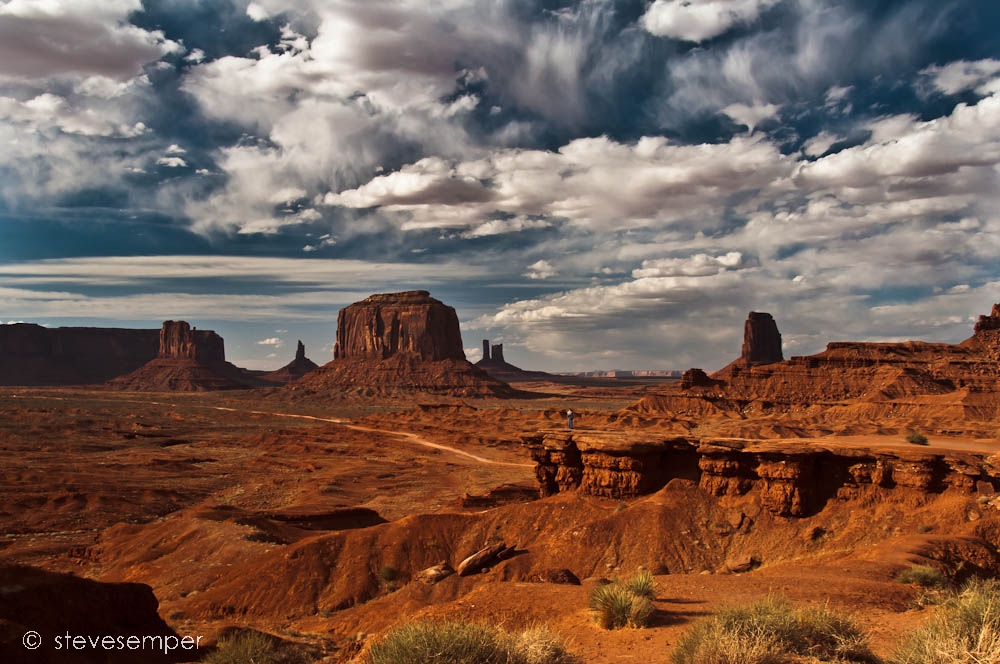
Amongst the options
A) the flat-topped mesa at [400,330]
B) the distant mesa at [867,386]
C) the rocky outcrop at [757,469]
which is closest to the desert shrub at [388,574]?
the rocky outcrop at [757,469]

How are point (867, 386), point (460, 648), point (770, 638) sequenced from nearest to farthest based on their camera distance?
point (460, 648) < point (770, 638) < point (867, 386)

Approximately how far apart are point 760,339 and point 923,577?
157m

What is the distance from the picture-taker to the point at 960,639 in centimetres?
794

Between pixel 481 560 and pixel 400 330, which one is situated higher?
pixel 400 330

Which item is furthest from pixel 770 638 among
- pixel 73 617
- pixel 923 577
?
pixel 73 617

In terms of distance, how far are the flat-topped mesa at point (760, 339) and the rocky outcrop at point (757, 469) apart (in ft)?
468

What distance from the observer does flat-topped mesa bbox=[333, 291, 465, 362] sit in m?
175

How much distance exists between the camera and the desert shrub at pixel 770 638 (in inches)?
312

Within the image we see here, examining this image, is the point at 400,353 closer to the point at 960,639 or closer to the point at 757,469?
the point at 757,469

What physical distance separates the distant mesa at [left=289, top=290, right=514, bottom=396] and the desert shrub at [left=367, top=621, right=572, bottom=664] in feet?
460

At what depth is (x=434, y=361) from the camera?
6727 inches

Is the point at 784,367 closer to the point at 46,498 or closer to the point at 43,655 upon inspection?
the point at 46,498

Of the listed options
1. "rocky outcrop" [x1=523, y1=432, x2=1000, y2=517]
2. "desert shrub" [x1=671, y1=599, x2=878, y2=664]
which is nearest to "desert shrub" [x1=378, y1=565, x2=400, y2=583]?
"rocky outcrop" [x1=523, y1=432, x2=1000, y2=517]

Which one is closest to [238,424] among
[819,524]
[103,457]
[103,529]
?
[103,457]
